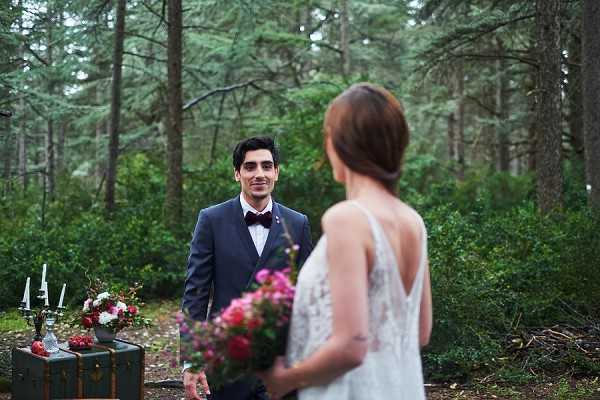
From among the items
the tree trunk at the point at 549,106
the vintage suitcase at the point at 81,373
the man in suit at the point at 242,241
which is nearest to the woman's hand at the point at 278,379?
the man in suit at the point at 242,241

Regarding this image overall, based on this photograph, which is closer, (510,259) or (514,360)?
(514,360)

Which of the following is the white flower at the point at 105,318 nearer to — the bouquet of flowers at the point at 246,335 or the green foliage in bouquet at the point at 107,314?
the green foliage in bouquet at the point at 107,314

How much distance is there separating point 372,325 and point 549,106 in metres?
11.1

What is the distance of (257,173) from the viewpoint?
12.7 feet

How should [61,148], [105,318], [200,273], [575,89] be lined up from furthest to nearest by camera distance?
1. [61,148]
2. [575,89]
3. [105,318]
4. [200,273]

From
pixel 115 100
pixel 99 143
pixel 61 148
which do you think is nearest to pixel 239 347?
pixel 115 100

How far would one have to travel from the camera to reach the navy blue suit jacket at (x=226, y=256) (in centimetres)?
370

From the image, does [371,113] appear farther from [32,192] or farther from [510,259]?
[32,192]

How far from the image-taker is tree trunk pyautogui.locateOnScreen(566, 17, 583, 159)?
618 inches

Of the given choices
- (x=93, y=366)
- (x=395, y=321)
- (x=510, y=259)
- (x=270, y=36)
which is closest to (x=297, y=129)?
(x=270, y=36)

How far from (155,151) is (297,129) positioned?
5.46m

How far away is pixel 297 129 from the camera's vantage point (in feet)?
52.6

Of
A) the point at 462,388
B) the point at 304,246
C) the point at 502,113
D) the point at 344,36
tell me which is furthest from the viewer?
the point at 344,36

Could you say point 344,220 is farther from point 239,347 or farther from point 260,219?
point 260,219
